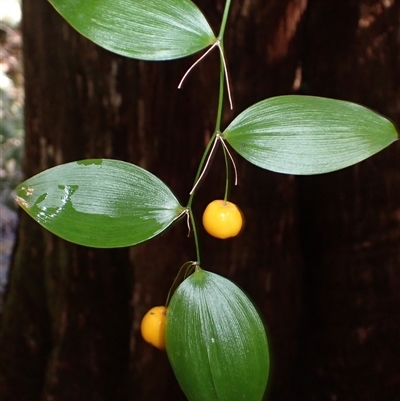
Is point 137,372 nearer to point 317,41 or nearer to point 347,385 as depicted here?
point 347,385

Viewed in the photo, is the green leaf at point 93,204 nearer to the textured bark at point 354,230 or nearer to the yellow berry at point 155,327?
the yellow berry at point 155,327

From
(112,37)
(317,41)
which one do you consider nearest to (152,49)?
(112,37)

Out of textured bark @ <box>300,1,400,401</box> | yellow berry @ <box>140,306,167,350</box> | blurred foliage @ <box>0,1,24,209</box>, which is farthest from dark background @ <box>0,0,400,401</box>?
blurred foliage @ <box>0,1,24,209</box>

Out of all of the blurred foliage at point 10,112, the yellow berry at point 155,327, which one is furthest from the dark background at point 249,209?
the blurred foliage at point 10,112

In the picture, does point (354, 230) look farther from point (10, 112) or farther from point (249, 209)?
point (10, 112)

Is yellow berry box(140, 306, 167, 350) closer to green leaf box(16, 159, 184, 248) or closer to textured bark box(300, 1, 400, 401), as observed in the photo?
green leaf box(16, 159, 184, 248)
